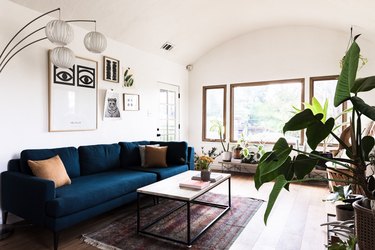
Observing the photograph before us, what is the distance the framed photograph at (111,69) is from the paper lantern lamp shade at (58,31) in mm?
1320

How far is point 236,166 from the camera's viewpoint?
5551 mm

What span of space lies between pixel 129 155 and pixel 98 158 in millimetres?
568

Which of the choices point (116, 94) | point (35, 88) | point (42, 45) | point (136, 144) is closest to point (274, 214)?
point (136, 144)

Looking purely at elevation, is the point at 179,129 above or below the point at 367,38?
below

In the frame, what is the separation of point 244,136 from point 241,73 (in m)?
1.48

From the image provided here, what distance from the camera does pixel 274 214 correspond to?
2979 millimetres

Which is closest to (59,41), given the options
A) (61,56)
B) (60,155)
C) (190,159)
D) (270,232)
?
(61,56)

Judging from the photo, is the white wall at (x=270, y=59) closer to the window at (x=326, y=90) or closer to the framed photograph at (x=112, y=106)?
the window at (x=326, y=90)

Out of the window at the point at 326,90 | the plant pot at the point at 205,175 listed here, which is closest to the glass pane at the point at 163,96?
the plant pot at the point at 205,175

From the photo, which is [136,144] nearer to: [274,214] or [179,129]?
[179,129]

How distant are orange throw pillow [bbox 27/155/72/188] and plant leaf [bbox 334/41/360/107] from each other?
2669 millimetres

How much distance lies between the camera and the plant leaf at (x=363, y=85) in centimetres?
84

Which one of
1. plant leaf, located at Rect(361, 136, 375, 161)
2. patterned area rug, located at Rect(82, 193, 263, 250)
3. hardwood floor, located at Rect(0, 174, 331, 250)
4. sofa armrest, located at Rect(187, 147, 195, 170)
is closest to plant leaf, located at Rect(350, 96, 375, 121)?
plant leaf, located at Rect(361, 136, 375, 161)

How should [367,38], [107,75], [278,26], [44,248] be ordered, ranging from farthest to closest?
[278,26]
[367,38]
[107,75]
[44,248]
